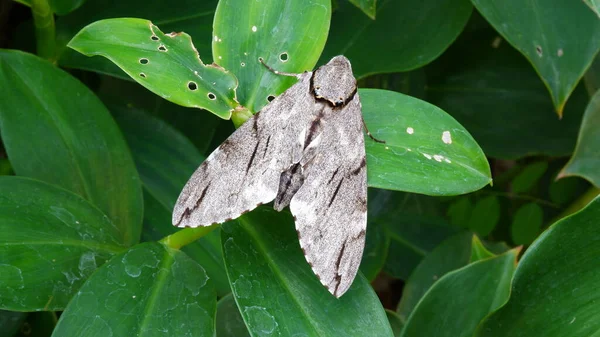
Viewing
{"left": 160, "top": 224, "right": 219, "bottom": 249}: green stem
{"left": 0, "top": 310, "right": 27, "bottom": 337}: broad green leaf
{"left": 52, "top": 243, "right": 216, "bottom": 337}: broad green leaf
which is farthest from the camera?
{"left": 0, "top": 310, "right": 27, "bottom": 337}: broad green leaf

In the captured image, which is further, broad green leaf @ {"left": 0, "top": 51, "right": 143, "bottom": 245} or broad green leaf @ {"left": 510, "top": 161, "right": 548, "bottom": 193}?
broad green leaf @ {"left": 510, "top": 161, "right": 548, "bottom": 193}

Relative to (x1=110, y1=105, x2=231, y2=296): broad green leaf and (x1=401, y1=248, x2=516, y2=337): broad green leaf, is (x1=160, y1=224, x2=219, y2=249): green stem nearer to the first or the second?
(x1=110, y1=105, x2=231, y2=296): broad green leaf

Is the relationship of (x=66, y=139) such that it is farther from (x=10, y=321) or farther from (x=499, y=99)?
(x=499, y=99)

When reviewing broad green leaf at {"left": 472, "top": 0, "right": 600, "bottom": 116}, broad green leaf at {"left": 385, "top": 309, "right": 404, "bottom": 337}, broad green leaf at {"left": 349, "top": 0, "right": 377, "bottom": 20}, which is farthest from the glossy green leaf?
broad green leaf at {"left": 349, "top": 0, "right": 377, "bottom": 20}

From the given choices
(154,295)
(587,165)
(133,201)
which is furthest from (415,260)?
(154,295)

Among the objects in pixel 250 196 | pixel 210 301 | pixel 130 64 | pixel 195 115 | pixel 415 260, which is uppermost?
pixel 130 64

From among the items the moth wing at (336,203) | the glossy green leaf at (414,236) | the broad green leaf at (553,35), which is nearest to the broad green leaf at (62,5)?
the moth wing at (336,203)

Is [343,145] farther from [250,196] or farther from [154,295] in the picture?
[154,295]

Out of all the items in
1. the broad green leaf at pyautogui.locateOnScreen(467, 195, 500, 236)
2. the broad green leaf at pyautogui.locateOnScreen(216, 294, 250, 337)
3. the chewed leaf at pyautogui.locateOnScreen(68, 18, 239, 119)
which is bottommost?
the broad green leaf at pyautogui.locateOnScreen(467, 195, 500, 236)
